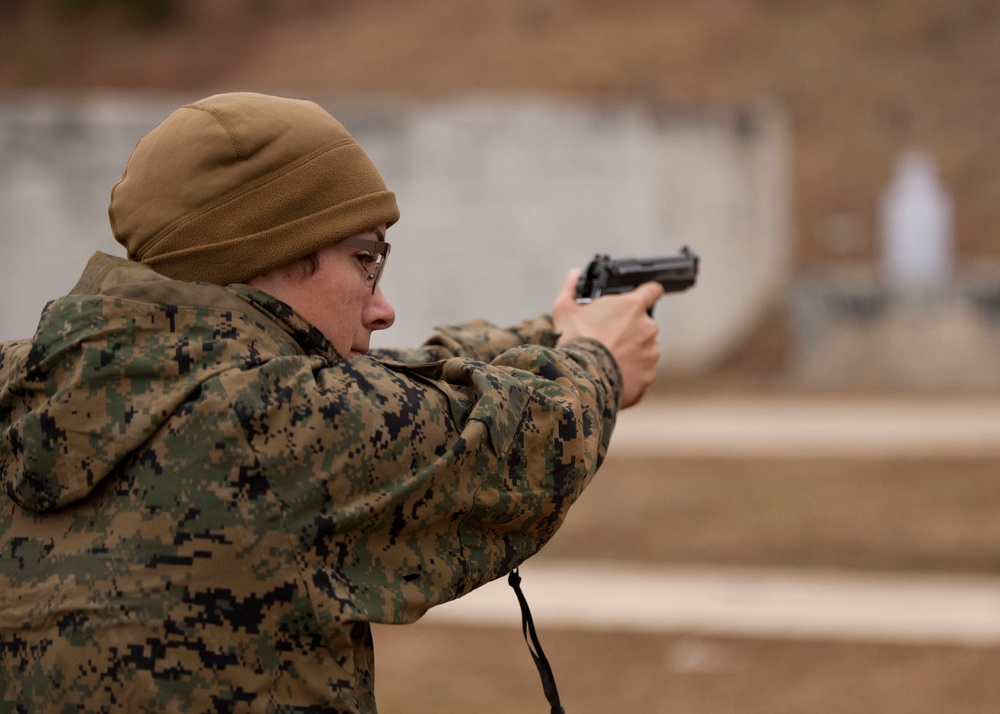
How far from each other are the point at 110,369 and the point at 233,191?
9.5 inches

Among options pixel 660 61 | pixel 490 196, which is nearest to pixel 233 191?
pixel 490 196

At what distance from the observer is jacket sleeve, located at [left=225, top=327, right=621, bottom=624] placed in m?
1.41

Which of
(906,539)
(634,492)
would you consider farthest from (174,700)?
(634,492)

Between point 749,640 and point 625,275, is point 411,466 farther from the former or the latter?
point 749,640

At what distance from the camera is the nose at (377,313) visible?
1.66m

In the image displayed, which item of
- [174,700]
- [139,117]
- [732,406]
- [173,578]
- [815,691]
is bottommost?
[732,406]

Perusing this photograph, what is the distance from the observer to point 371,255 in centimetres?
161

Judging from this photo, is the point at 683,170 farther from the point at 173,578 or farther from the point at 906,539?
the point at 173,578

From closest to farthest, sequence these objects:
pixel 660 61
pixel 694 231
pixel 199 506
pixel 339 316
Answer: pixel 199 506
pixel 339 316
pixel 694 231
pixel 660 61

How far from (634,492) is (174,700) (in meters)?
7.20

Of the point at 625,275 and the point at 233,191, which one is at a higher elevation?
the point at 233,191

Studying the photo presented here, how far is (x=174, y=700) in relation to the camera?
4.64ft

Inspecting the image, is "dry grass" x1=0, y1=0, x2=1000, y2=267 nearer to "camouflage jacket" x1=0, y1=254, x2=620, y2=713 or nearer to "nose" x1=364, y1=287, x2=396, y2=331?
"nose" x1=364, y1=287, x2=396, y2=331

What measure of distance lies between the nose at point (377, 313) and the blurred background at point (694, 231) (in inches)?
143
